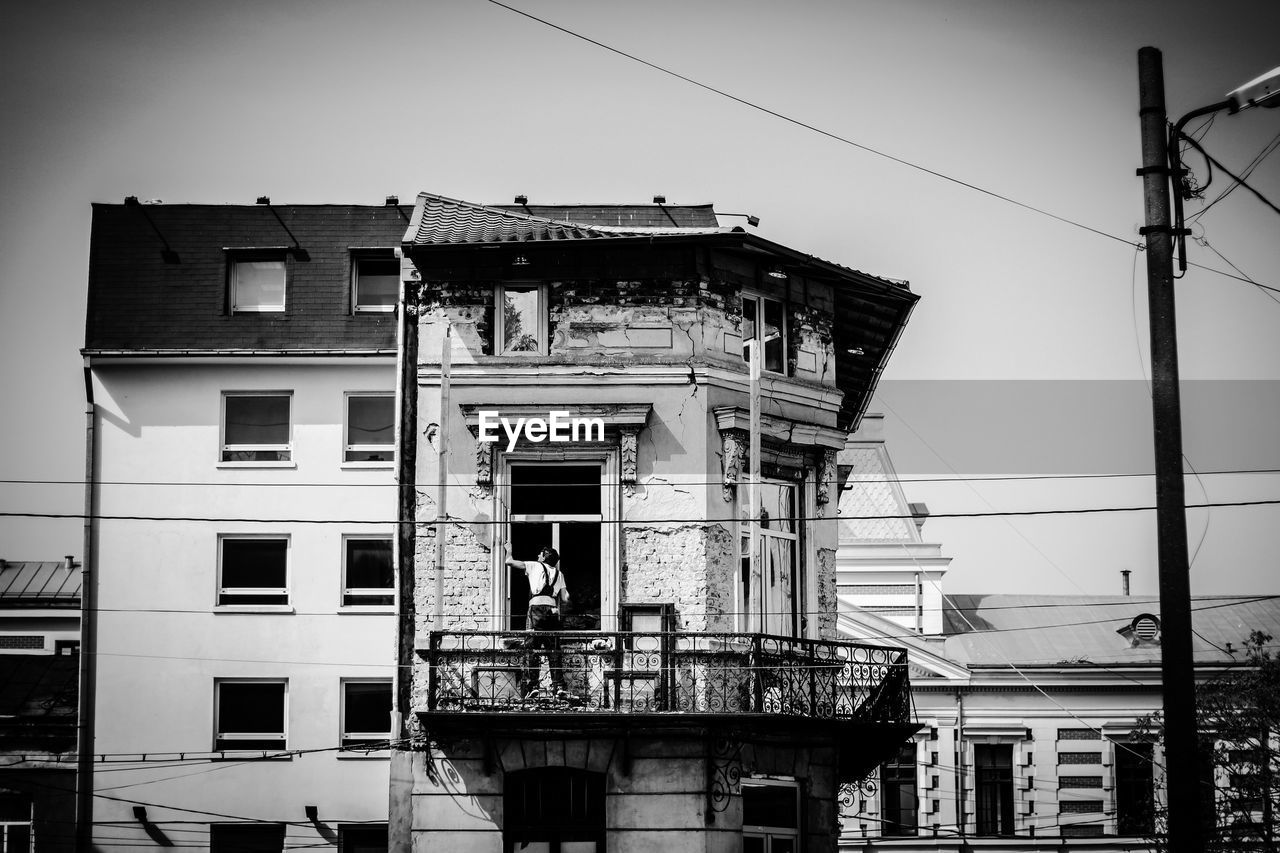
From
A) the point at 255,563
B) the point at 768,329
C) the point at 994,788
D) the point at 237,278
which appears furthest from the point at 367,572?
the point at 994,788

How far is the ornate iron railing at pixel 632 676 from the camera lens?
77.7ft

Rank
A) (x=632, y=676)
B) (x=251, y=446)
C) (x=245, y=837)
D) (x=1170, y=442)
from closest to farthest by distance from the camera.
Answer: (x=1170, y=442) → (x=632, y=676) → (x=245, y=837) → (x=251, y=446)

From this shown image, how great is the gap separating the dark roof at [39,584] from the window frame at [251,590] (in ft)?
25.1

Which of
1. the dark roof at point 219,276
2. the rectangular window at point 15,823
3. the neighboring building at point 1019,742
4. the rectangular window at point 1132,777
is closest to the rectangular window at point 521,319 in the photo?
the dark roof at point 219,276

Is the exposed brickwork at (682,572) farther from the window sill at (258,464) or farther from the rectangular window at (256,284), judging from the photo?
the rectangular window at (256,284)

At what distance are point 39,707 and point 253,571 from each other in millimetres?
5963

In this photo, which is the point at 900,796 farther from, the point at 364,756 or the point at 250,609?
the point at 250,609

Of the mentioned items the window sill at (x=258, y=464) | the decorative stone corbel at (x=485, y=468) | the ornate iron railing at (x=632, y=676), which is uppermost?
the window sill at (x=258, y=464)

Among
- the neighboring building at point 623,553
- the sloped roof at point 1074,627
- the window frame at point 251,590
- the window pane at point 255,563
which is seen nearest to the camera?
the neighboring building at point 623,553

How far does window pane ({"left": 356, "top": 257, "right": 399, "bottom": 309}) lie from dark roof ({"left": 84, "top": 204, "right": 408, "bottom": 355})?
0.34 metres

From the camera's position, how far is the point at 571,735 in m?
24.0

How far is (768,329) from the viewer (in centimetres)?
2703

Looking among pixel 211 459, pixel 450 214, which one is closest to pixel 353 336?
pixel 211 459

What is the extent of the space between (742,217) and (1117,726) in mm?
26661
